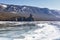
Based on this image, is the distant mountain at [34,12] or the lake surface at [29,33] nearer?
the lake surface at [29,33]

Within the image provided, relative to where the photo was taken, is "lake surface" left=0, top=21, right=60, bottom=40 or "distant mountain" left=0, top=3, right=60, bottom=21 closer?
"lake surface" left=0, top=21, right=60, bottom=40

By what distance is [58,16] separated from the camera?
983 centimetres

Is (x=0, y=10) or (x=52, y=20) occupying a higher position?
(x=0, y=10)

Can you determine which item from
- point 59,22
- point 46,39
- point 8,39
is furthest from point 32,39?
point 59,22

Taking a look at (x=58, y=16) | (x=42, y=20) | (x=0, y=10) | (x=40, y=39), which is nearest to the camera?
(x=40, y=39)

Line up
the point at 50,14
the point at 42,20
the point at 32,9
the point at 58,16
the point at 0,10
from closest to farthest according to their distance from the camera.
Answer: the point at 58,16 < the point at 32,9 < the point at 42,20 < the point at 50,14 < the point at 0,10

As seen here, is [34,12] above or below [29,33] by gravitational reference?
above

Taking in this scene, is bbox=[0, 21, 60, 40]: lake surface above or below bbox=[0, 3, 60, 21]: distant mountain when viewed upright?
below

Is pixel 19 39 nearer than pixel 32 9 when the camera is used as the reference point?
Yes

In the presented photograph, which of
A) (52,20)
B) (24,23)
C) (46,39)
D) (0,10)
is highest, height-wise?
(0,10)

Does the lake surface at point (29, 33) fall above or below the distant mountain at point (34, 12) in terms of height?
below

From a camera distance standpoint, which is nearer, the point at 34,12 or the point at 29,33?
the point at 29,33

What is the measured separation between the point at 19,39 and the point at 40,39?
2.49 feet

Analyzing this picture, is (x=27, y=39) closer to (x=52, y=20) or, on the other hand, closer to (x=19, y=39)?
(x=19, y=39)
